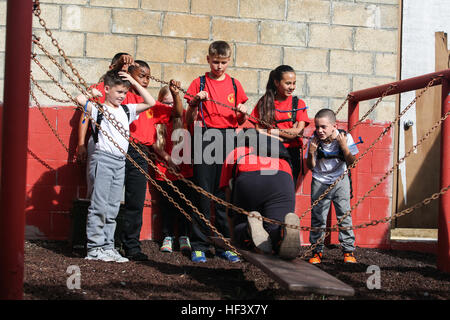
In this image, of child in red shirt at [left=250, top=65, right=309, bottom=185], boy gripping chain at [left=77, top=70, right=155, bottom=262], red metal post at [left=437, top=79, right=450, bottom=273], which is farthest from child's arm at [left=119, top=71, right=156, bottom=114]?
red metal post at [left=437, top=79, right=450, bottom=273]

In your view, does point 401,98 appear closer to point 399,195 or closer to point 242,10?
point 399,195

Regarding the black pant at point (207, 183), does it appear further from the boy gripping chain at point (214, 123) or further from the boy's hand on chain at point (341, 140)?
the boy's hand on chain at point (341, 140)

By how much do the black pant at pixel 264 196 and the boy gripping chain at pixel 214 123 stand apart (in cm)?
115

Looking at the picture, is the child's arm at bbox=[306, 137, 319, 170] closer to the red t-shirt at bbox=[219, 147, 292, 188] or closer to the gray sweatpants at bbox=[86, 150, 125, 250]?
the red t-shirt at bbox=[219, 147, 292, 188]

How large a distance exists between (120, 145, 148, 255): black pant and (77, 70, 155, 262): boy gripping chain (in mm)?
167

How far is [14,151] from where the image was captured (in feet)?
9.04

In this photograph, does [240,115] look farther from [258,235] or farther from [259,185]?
[258,235]

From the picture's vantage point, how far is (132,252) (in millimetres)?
4660

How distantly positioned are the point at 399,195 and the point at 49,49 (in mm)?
4182

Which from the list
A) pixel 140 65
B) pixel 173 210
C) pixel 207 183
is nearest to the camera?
pixel 207 183

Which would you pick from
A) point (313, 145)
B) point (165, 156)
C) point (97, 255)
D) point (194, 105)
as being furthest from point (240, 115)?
point (97, 255)

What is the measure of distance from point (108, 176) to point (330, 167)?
6.77 feet

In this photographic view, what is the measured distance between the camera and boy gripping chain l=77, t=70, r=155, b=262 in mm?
4484
